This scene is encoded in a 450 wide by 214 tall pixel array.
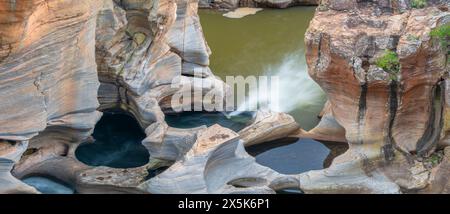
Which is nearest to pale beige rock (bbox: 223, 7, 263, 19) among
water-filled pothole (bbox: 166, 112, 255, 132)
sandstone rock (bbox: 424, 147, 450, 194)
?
water-filled pothole (bbox: 166, 112, 255, 132)

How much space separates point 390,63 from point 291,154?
2656 mm

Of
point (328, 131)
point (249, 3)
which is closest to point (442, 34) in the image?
point (328, 131)

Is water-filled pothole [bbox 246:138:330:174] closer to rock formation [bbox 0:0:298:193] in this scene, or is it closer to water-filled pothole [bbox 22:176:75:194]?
rock formation [bbox 0:0:298:193]

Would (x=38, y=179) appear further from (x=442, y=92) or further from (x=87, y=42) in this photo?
(x=442, y=92)

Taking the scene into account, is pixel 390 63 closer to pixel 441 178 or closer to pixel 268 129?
pixel 441 178

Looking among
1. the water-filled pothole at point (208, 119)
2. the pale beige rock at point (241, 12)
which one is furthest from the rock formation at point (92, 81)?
the pale beige rock at point (241, 12)

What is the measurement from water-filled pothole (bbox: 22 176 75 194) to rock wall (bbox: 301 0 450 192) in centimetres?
365

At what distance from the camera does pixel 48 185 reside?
11078mm

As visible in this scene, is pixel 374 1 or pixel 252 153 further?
pixel 252 153

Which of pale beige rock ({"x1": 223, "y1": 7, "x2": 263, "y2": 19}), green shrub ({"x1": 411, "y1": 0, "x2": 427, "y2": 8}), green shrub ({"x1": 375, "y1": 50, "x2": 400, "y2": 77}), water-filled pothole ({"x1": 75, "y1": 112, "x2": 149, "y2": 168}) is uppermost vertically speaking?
green shrub ({"x1": 411, "y1": 0, "x2": 427, "y2": 8})

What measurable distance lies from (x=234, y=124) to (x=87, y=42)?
3.71 m

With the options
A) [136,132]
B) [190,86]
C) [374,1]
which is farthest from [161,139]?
[374,1]

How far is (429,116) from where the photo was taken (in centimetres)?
1095

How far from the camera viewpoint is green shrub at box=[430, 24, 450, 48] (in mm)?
10336
